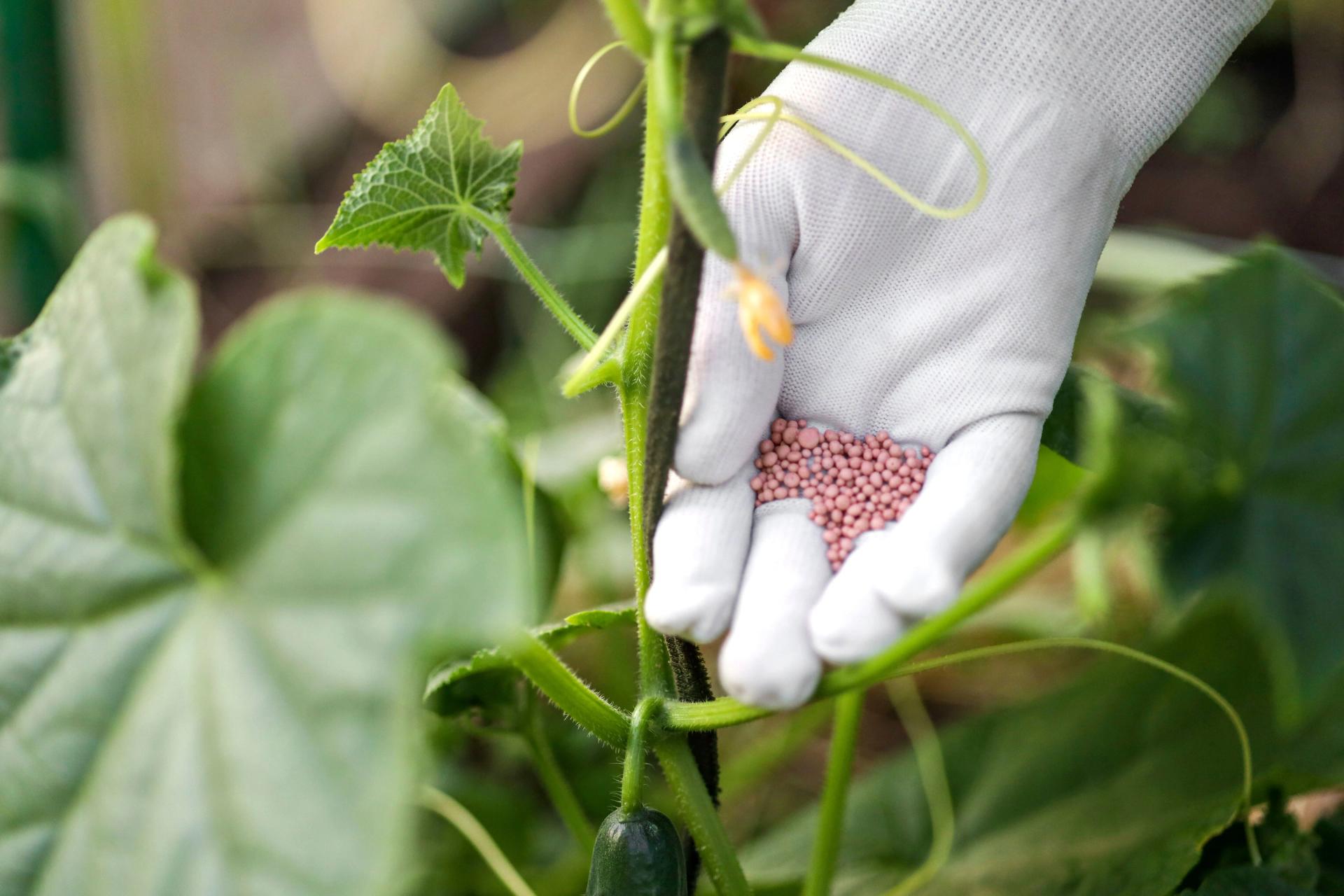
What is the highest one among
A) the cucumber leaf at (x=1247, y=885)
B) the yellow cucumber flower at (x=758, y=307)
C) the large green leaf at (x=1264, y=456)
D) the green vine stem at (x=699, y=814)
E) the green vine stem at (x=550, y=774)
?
the yellow cucumber flower at (x=758, y=307)

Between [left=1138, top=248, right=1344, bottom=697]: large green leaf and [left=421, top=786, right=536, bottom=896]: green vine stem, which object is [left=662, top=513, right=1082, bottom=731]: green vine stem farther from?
[left=421, top=786, right=536, bottom=896]: green vine stem

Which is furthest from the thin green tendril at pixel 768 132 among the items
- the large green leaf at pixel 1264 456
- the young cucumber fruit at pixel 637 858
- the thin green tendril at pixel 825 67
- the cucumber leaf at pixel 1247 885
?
the cucumber leaf at pixel 1247 885

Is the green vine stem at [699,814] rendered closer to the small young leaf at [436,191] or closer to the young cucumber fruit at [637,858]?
the young cucumber fruit at [637,858]

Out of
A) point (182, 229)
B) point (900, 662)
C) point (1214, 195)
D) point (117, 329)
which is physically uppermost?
point (117, 329)

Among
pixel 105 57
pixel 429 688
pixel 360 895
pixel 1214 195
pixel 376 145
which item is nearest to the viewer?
pixel 360 895

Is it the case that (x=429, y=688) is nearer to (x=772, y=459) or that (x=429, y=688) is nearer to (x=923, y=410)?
(x=772, y=459)

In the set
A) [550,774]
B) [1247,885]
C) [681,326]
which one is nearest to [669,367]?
[681,326]

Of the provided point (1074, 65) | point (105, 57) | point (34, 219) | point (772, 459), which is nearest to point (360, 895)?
point (772, 459)
